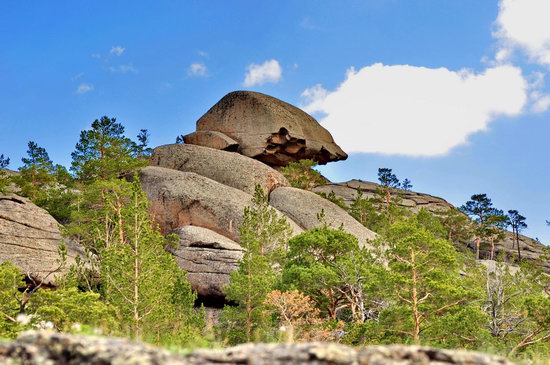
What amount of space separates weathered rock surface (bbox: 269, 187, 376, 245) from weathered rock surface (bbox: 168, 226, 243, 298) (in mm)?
8029

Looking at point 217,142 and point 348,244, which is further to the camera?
point 217,142

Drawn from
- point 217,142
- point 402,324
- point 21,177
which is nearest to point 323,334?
point 402,324

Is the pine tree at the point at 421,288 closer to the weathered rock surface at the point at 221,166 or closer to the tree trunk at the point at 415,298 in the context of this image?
the tree trunk at the point at 415,298

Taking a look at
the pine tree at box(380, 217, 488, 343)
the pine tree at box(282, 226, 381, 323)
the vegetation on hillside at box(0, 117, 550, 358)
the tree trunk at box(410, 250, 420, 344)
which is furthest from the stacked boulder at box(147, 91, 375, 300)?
the tree trunk at box(410, 250, 420, 344)

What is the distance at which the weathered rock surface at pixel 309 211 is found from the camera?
151 feet

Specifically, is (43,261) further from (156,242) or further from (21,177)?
(21,177)

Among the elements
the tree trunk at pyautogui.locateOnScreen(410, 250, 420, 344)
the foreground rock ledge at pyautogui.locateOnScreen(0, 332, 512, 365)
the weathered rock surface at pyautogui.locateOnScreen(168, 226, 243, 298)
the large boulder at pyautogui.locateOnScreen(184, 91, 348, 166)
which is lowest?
the foreground rock ledge at pyautogui.locateOnScreen(0, 332, 512, 365)

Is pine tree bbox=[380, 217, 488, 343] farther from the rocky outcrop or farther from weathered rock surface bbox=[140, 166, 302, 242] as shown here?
the rocky outcrop

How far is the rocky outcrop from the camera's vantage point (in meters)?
82.0

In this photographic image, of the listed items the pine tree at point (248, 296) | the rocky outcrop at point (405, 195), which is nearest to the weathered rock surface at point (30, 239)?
the pine tree at point (248, 296)

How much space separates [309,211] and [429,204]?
4541 centimetres

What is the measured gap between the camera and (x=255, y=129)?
218ft

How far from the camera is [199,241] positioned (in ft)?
129

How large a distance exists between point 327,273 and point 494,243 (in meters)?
60.8
